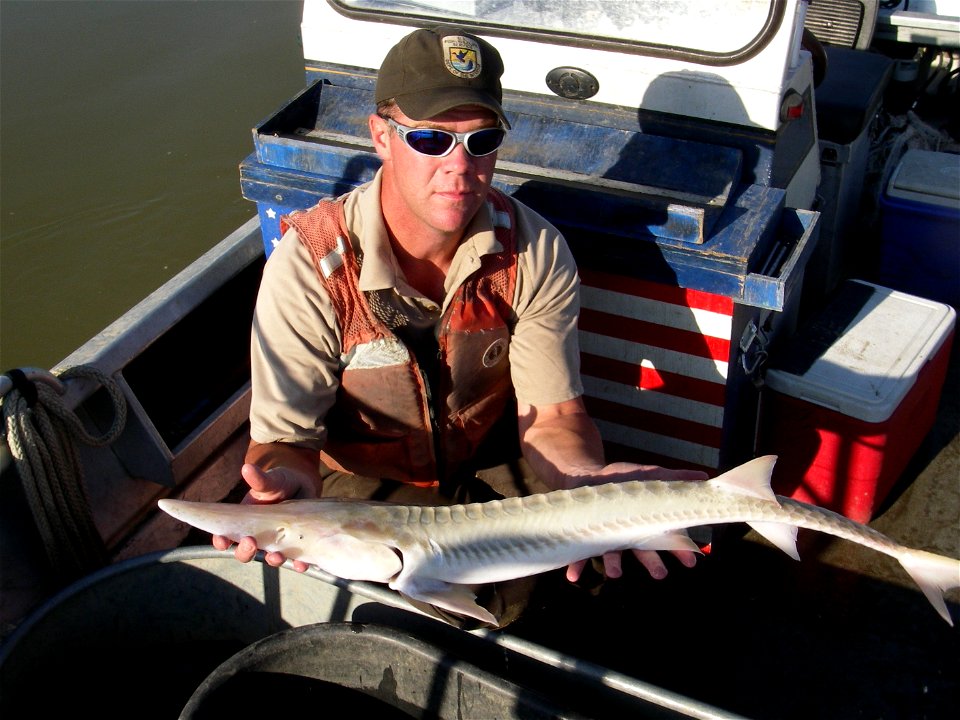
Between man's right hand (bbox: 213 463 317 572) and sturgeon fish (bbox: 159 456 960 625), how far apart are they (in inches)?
1.5

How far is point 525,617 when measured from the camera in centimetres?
290

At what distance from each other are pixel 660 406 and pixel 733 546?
2.34 feet

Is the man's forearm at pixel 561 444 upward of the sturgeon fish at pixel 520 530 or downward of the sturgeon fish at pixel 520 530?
downward

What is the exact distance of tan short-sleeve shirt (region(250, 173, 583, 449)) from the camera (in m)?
2.61

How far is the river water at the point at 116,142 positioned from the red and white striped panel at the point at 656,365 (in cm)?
426

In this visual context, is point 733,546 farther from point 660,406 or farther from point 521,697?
point 521,697

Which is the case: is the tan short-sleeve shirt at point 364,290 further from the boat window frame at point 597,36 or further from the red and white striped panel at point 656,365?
the boat window frame at point 597,36

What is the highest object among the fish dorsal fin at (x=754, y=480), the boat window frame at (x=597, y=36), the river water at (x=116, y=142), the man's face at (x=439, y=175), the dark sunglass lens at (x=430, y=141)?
the boat window frame at (x=597, y=36)

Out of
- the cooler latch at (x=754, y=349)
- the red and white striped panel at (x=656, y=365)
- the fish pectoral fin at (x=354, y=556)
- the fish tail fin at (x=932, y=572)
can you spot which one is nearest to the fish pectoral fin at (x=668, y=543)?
the fish tail fin at (x=932, y=572)

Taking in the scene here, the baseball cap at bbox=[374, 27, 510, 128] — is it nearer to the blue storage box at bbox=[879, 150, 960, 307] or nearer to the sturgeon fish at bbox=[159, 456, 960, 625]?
the sturgeon fish at bbox=[159, 456, 960, 625]

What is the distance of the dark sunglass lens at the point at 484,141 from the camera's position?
98.3 inches

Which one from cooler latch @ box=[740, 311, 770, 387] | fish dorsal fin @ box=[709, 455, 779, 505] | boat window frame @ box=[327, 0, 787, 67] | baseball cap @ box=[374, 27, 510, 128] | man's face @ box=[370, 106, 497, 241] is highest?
baseball cap @ box=[374, 27, 510, 128]

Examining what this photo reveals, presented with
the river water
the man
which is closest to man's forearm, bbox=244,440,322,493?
the man

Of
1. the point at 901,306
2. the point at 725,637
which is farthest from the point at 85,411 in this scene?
the point at 901,306
